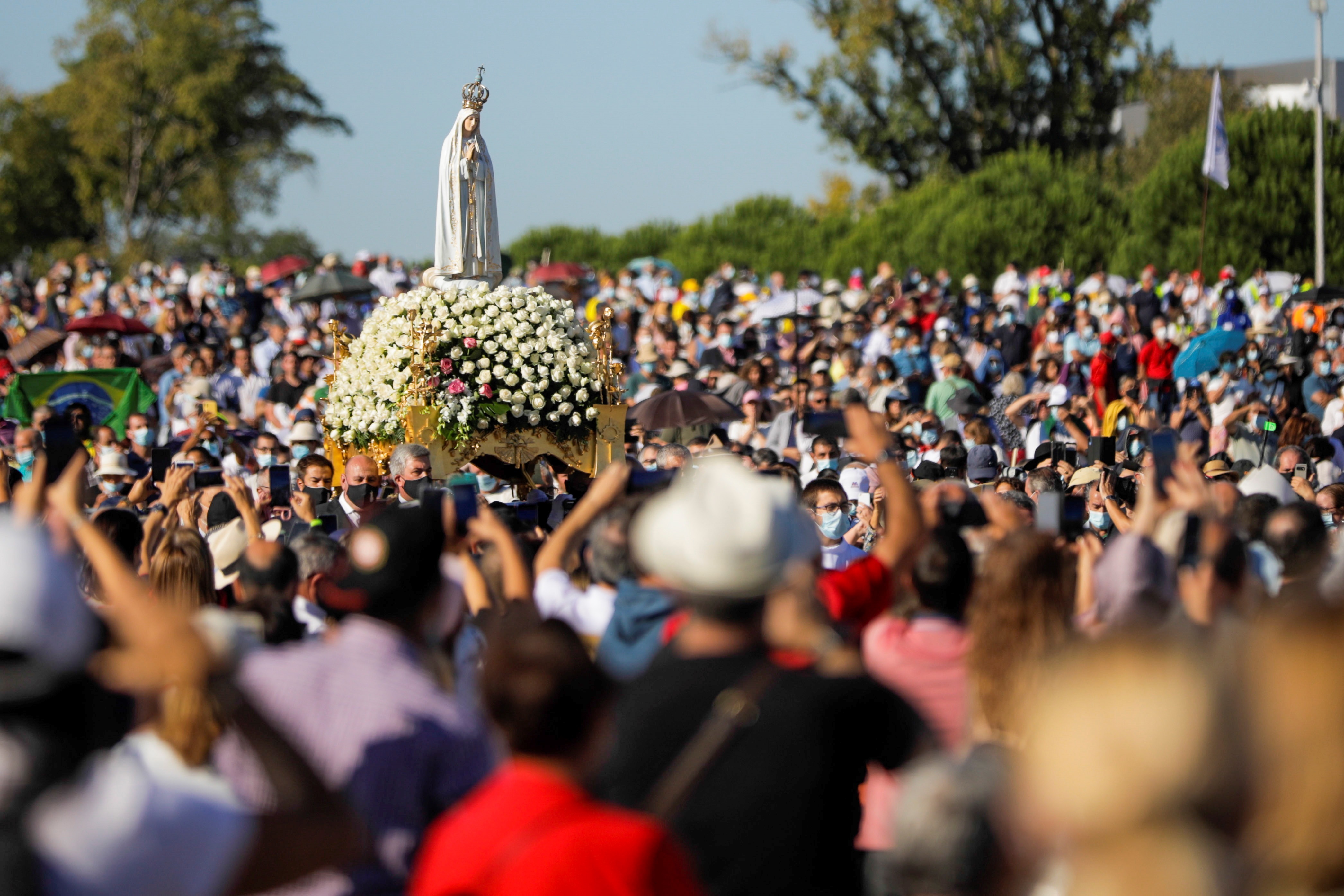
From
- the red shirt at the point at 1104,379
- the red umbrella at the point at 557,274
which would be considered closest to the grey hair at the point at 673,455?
the red shirt at the point at 1104,379

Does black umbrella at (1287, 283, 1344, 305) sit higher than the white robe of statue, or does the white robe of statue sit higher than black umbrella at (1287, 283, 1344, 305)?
the white robe of statue

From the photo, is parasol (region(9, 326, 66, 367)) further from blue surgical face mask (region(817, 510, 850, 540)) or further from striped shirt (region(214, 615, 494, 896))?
striped shirt (region(214, 615, 494, 896))

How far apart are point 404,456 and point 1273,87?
91.2 meters

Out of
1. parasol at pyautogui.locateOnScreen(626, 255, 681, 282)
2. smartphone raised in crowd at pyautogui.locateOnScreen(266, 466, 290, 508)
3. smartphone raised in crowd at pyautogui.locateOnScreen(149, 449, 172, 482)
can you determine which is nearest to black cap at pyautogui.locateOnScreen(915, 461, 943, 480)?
smartphone raised in crowd at pyautogui.locateOnScreen(266, 466, 290, 508)

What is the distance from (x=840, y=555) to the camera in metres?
7.59

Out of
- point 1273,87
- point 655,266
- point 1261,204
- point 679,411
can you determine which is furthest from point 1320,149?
point 1273,87

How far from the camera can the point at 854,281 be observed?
29016mm

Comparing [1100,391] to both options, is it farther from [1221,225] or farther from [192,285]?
[1221,225]

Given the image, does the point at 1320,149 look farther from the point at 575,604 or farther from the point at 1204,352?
the point at 575,604

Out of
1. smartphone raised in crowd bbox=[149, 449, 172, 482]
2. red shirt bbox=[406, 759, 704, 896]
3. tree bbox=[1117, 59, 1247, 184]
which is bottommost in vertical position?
smartphone raised in crowd bbox=[149, 449, 172, 482]

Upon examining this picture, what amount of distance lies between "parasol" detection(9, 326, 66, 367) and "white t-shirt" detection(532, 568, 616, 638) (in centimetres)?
1231

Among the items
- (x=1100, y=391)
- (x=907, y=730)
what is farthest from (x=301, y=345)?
(x=907, y=730)

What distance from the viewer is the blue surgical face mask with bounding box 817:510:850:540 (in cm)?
838

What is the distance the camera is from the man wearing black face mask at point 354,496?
824 centimetres
